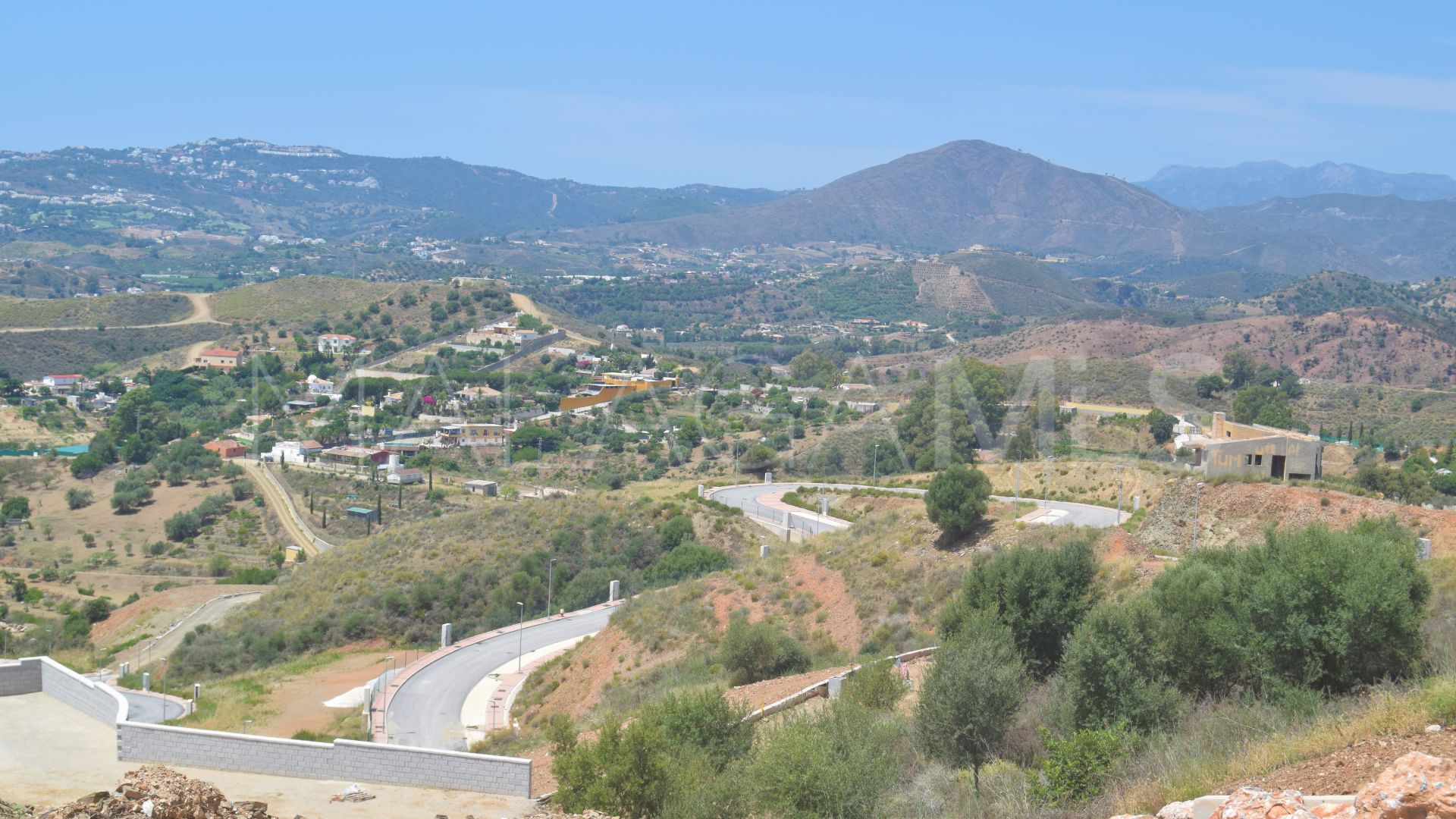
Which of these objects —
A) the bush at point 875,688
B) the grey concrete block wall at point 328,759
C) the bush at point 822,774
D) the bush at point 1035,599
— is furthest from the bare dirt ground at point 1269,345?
the grey concrete block wall at point 328,759

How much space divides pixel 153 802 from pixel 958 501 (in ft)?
53.7

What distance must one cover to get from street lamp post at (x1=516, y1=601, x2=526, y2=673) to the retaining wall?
10.2m

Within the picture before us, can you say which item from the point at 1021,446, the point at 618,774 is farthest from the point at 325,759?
the point at 1021,446

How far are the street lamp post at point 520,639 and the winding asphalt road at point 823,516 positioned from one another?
280 inches

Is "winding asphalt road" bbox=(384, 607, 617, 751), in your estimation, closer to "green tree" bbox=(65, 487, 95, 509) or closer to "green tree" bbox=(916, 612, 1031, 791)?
"green tree" bbox=(916, 612, 1031, 791)

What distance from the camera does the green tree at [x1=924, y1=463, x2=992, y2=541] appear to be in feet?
73.7

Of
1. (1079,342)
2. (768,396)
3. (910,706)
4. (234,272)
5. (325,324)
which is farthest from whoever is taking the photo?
(234,272)

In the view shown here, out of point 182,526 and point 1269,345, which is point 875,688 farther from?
point 1269,345

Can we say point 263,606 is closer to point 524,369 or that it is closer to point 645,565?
point 645,565

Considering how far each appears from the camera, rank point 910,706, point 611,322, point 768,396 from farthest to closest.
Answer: point 611,322 → point 768,396 → point 910,706

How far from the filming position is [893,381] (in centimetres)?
7388

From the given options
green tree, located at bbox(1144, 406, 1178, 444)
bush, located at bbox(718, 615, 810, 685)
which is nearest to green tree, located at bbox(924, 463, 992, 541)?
bush, located at bbox(718, 615, 810, 685)

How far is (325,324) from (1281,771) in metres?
87.8

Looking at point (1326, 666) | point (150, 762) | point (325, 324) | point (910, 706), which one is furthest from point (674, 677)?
point (325, 324)
